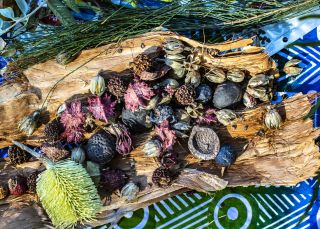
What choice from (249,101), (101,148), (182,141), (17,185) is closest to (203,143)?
(182,141)

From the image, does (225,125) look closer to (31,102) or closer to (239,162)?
(239,162)

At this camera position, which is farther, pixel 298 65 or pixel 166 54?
pixel 298 65

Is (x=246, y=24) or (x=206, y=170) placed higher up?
(x=246, y=24)

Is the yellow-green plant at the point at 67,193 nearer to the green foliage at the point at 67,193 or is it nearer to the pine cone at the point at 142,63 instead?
the green foliage at the point at 67,193

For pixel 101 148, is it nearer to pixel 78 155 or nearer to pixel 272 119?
pixel 78 155

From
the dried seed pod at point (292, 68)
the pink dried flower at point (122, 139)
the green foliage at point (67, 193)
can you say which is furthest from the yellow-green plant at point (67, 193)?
the dried seed pod at point (292, 68)

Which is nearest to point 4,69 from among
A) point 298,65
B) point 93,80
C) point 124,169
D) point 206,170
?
point 93,80

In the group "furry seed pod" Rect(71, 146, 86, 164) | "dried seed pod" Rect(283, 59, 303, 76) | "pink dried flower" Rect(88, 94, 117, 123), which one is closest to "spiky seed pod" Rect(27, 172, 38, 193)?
"furry seed pod" Rect(71, 146, 86, 164)
